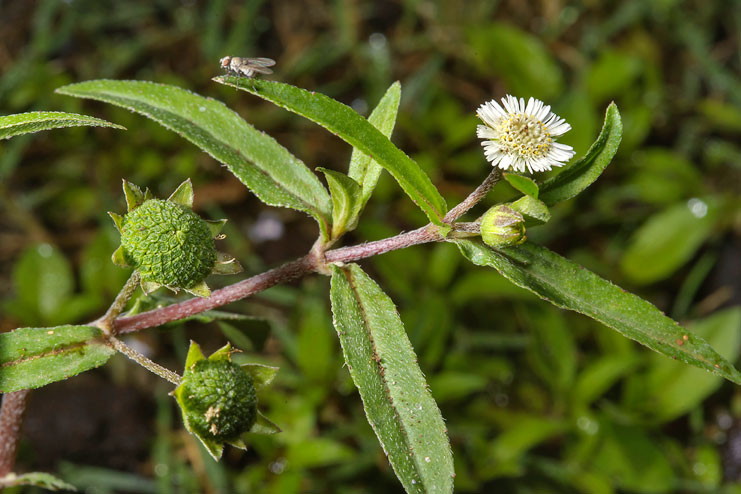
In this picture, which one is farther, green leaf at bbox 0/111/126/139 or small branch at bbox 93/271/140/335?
small branch at bbox 93/271/140/335

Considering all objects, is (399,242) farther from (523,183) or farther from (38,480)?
(38,480)

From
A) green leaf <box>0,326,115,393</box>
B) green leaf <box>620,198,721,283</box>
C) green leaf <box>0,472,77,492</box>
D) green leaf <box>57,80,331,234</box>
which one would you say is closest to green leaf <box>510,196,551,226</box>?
green leaf <box>57,80,331,234</box>

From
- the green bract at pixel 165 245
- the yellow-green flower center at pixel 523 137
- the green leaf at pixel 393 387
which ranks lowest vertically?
the green leaf at pixel 393 387

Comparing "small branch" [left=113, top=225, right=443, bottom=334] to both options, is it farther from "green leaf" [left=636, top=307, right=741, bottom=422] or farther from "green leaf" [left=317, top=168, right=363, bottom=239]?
"green leaf" [left=636, top=307, right=741, bottom=422]

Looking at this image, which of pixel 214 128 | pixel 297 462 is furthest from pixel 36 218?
pixel 214 128

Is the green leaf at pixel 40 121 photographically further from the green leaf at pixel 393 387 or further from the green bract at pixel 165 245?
the green leaf at pixel 393 387

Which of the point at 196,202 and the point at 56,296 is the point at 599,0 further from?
the point at 56,296

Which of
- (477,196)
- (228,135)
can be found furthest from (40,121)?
(477,196)

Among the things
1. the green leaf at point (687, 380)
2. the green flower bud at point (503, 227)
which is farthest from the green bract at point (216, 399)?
the green leaf at point (687, 380)
